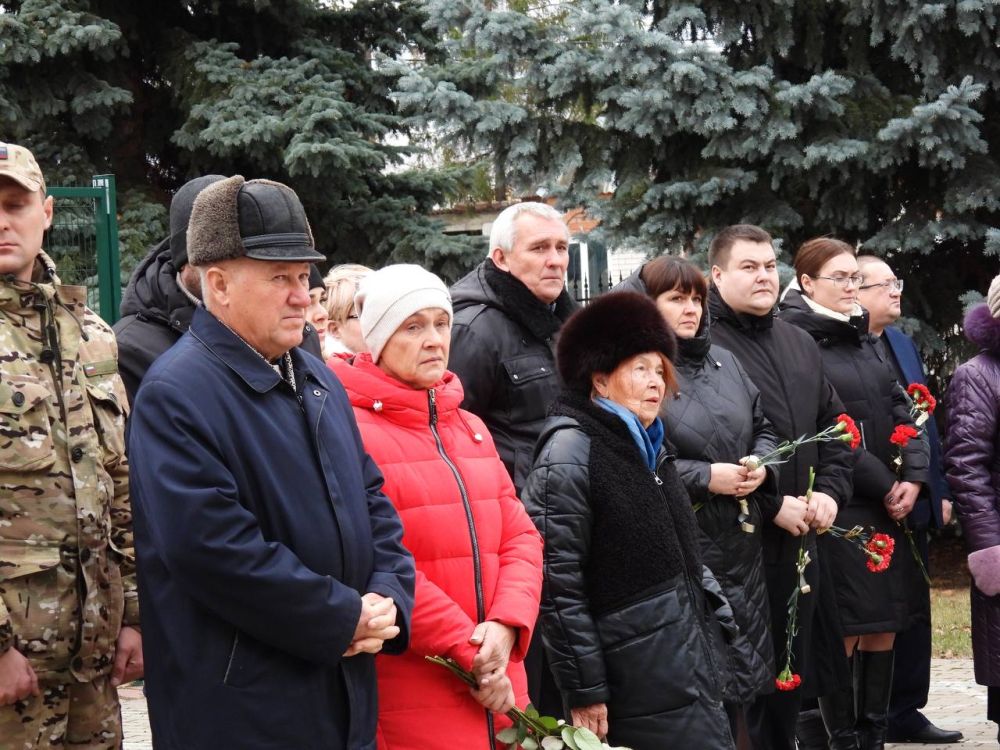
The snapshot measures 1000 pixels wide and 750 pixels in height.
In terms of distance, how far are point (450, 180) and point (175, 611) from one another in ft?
32.8

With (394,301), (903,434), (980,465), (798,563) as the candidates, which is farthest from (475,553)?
(980,465)

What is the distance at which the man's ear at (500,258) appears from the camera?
5.22 metres

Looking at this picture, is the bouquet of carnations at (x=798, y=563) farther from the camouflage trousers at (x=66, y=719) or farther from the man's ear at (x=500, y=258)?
the camouflage trousers at (x=66, y=719)

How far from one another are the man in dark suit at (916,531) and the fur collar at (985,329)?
1.69ft

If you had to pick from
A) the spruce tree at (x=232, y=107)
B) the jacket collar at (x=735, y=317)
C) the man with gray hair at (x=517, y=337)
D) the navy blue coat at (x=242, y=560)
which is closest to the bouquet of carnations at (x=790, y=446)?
the jacket collar at (x=735, y=317)

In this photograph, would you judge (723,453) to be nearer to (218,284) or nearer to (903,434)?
(903,434)

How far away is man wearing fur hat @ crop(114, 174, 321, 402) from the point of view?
4160 mm

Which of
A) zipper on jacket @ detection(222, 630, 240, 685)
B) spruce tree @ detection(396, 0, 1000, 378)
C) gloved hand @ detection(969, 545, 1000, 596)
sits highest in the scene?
spruce tree @ detection(396, 0, 1000, 378)

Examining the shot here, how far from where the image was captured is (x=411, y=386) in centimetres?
389

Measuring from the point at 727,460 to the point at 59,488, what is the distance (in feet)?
8.79

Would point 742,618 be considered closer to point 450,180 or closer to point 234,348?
point 234,348

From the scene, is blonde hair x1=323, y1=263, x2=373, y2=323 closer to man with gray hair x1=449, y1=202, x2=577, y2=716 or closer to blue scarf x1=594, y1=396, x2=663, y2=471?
man with gray hair x1=449, y1=202, x2=577, y2=716

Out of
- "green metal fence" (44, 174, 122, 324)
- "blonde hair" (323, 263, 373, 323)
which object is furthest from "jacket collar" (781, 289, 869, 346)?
"green metal fence" (44, 174, 122, 324)

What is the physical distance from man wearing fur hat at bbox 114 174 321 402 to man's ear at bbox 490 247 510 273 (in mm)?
1354
